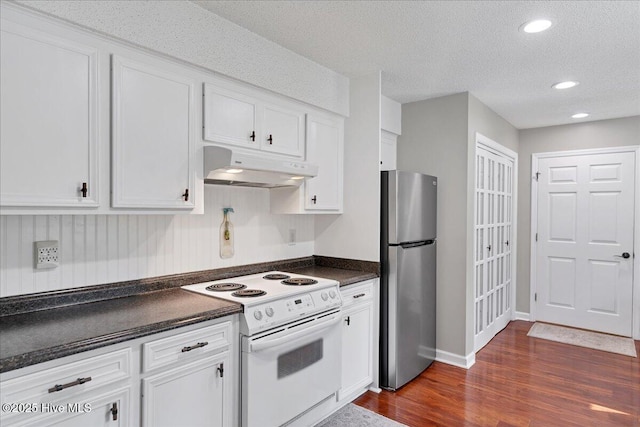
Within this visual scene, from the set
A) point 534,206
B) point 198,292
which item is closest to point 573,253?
point 534,206

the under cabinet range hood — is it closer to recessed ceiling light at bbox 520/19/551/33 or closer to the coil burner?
the coil burner

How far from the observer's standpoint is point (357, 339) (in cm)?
282

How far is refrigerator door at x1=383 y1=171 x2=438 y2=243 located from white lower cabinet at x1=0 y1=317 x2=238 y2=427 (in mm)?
1537

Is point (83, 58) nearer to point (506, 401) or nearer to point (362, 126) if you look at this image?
point (362, 126)

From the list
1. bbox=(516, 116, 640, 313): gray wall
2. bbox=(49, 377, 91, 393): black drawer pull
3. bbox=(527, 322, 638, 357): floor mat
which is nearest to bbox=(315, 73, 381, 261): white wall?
bbox=(49, 377, 91, 393): black drawer pull

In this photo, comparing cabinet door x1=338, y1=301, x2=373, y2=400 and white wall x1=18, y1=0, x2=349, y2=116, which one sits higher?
white wall x1=18, y1=0, x2=349, y2=116

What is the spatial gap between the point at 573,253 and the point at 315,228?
3346 millimetres

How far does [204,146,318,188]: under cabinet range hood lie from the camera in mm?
2068

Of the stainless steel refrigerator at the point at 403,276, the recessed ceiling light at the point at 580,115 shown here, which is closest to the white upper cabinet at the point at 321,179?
the stainless steel refrigerator at the point at 403,276

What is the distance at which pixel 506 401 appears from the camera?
282cm

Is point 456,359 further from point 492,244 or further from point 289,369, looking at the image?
point 289,369

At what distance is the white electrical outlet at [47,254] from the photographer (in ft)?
5.86

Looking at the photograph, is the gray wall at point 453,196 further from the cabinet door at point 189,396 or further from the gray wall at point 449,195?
the cabinet door at point 189,396

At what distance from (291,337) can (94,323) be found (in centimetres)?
100
